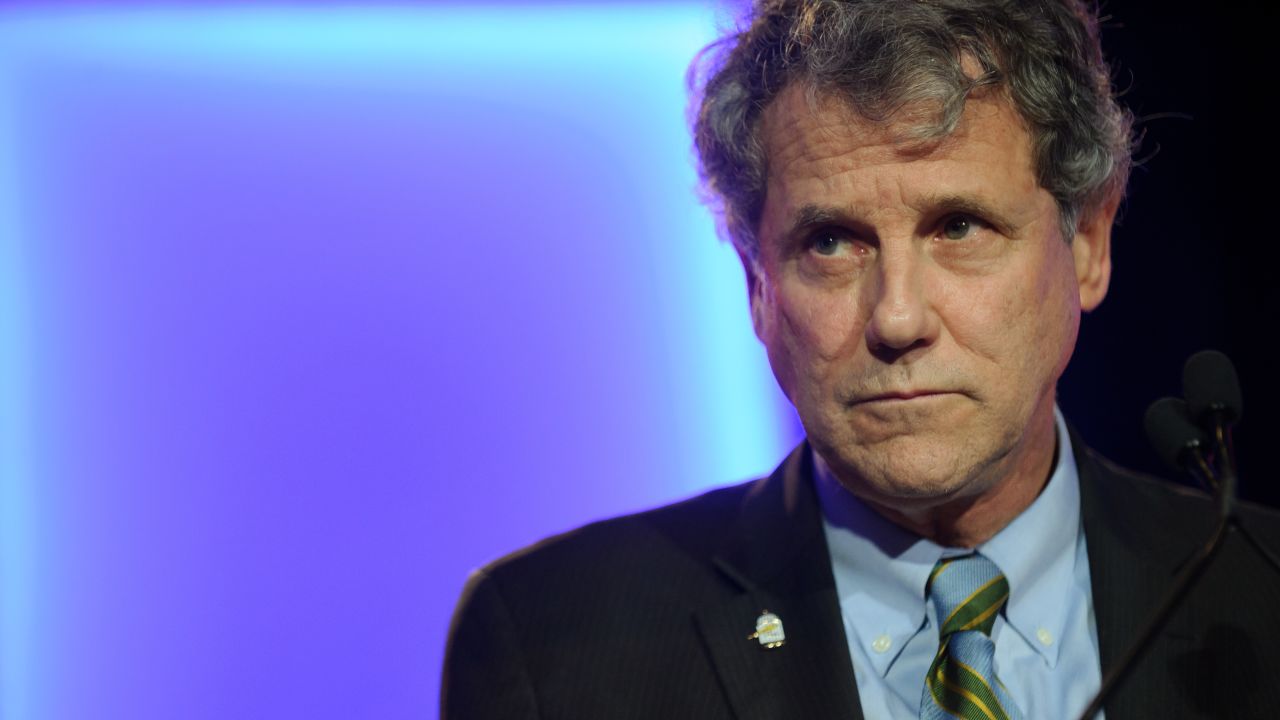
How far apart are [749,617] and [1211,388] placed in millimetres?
753

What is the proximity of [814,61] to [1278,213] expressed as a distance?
1.62 meters

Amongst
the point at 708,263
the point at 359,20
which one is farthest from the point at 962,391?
the point at 359,20

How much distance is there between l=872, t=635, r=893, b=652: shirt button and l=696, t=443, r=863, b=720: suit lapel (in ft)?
0.18

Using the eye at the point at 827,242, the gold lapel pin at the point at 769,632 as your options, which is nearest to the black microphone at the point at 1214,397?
the eye at the point at 827,242

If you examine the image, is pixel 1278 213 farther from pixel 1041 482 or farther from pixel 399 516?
pixel 399 516

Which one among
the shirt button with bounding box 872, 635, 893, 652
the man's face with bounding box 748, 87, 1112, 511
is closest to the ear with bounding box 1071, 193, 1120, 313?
the man's face with bounding box 748, 87, 1112, 511

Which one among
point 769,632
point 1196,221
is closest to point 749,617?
point 769,632

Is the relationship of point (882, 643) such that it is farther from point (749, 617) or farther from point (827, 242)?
point (827, 242)

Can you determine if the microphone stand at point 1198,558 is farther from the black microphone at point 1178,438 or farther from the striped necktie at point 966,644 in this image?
the striped necktie at point 966,644

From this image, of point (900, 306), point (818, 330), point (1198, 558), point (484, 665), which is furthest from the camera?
point (484, 665)

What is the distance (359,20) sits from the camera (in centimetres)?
308

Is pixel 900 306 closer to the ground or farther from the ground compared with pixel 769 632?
farther from the ground

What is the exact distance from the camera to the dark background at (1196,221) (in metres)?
2.99

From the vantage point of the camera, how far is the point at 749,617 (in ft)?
6.45
